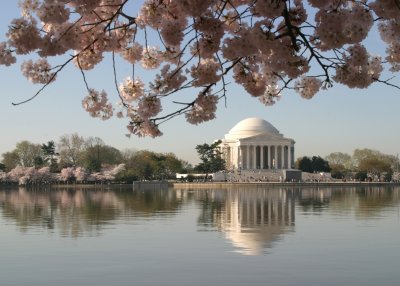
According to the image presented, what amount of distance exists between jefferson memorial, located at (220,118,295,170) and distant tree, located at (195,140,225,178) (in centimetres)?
627

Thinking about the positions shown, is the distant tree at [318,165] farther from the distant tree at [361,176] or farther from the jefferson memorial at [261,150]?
the distant tree at [361,176]

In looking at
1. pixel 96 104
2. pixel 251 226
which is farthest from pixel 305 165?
pixel 96 104

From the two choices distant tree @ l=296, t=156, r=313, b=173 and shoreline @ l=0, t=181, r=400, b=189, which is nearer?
shoreline @ l=0, t=181, r=400, b=189

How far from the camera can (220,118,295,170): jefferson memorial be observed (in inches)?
4557

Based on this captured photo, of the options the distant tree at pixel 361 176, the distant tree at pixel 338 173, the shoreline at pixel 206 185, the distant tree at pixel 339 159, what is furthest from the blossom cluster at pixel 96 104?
the distant tree at pixel 339 159

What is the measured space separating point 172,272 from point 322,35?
10740mm

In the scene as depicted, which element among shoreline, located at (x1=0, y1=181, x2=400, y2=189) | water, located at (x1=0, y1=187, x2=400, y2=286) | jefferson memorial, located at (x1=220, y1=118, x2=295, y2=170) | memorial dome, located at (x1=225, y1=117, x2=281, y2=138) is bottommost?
water, located at (x1=0, y1=187, x2=400, y2=286)

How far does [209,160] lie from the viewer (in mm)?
109938

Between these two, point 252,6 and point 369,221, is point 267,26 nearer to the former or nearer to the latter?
point 252,6

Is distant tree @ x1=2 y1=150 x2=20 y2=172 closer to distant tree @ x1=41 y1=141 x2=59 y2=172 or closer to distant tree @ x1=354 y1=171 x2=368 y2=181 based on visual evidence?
distant tree @ x1=41 y1=141 x2=59 y2=172

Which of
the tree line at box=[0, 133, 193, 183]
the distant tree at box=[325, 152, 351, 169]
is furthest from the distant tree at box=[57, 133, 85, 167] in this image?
the distant tree at box=[325, 152, 351, 169]

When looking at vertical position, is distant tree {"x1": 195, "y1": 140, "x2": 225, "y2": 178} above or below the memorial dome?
below

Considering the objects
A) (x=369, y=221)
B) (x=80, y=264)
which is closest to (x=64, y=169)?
(x=369, y=221)

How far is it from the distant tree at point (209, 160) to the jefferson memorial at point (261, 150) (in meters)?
6.27
